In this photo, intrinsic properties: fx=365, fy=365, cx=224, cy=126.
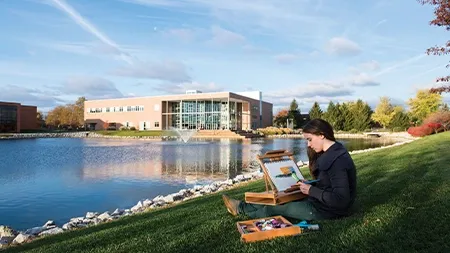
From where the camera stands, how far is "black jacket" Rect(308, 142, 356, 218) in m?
3.98

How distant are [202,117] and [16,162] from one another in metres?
50.3

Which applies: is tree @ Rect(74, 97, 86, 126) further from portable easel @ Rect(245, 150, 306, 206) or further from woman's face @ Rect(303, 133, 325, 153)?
woman's face @ Rect(303, 133, 325, 153)

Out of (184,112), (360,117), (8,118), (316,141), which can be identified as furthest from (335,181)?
(8,118)

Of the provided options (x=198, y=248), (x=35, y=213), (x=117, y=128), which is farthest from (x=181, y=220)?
(x=117, y=128)

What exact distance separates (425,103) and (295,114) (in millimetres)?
28841

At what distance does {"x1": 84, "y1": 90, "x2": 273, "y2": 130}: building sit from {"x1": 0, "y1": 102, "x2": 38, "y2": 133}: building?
1426 centimetres

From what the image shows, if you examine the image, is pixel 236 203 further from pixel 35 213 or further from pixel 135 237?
pixel 35 213

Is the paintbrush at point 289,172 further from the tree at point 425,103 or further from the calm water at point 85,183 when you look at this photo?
the tree at point 425,103

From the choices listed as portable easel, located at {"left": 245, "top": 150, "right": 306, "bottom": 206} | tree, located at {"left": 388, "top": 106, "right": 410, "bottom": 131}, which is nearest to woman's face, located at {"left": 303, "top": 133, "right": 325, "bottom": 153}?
portable easel, located at {"left": 245, "top": 150, "right": 306, "bottom": 206}

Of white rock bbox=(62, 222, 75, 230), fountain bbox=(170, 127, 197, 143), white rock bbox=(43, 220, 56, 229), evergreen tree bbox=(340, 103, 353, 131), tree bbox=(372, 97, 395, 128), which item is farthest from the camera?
tree bbox=(372, 97, 395, 128)

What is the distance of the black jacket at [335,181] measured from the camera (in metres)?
3.98

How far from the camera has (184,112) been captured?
71625 mm

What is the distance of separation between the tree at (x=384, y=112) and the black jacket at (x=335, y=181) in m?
67.4

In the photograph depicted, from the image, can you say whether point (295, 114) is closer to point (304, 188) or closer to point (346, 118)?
point (346, 118)
